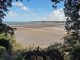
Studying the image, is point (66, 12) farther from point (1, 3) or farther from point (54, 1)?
point (1, 3)

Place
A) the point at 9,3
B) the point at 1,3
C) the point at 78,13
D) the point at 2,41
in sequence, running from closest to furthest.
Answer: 1. the point at 78,13
2. the point at 1,3
3. the point at 9,3
4. the point at 2,41

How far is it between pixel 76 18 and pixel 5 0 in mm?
3824

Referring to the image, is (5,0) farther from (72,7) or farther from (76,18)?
(76,18)

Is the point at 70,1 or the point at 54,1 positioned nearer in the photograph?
the point at 70,1

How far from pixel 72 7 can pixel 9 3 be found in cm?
343

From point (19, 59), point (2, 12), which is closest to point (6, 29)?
point (2, 12)

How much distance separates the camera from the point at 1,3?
13.3 ft

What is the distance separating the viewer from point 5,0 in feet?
13.5

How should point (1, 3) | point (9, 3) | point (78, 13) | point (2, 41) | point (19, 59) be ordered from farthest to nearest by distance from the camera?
point (2, 41)
point (9, 3)
point (1, 3)
point (78, 13)
point (19, 59)

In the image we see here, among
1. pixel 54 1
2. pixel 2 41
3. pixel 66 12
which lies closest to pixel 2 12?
pixel 2 41

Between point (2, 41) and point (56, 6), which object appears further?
point (2, 41)

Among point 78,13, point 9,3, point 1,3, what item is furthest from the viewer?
point 9,3

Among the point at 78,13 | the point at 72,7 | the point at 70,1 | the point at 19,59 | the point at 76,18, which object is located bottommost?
the point at 19,59

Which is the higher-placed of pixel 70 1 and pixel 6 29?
pixel 70 1
